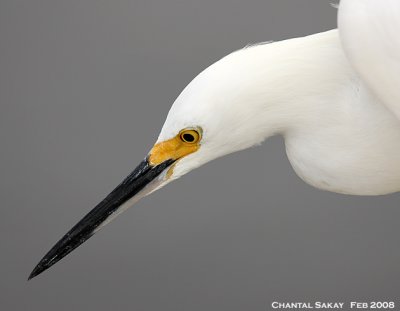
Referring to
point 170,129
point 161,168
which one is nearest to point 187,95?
point 170,129

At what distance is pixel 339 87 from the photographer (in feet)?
4.86

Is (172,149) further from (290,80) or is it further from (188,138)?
(290,80)

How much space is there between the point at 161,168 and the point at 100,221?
0.20 meters

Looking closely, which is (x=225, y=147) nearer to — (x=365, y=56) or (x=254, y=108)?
(x=254, y=108)

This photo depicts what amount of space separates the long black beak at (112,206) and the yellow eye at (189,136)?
3.0 inches

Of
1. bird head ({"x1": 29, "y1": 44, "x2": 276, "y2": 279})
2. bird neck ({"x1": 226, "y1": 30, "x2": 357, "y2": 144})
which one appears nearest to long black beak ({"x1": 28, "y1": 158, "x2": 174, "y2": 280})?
bird head ({"x1": 29, "y1": 44, "x2": 276, "y2": 279})

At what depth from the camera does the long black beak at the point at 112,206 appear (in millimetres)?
1616

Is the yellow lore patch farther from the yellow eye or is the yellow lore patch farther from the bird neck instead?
the bird neck

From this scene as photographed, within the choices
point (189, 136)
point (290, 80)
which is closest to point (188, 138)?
point (189, 136)

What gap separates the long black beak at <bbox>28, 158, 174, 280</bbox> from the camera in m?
1.62

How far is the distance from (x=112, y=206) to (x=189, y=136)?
27 centimetres

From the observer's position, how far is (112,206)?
5.53ft

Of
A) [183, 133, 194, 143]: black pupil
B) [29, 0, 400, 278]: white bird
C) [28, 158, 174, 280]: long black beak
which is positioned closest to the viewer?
[29, 0, 400, 278]: white bird

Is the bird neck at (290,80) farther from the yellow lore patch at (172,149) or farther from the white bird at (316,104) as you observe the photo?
the yellow lore patch at (172,149)
